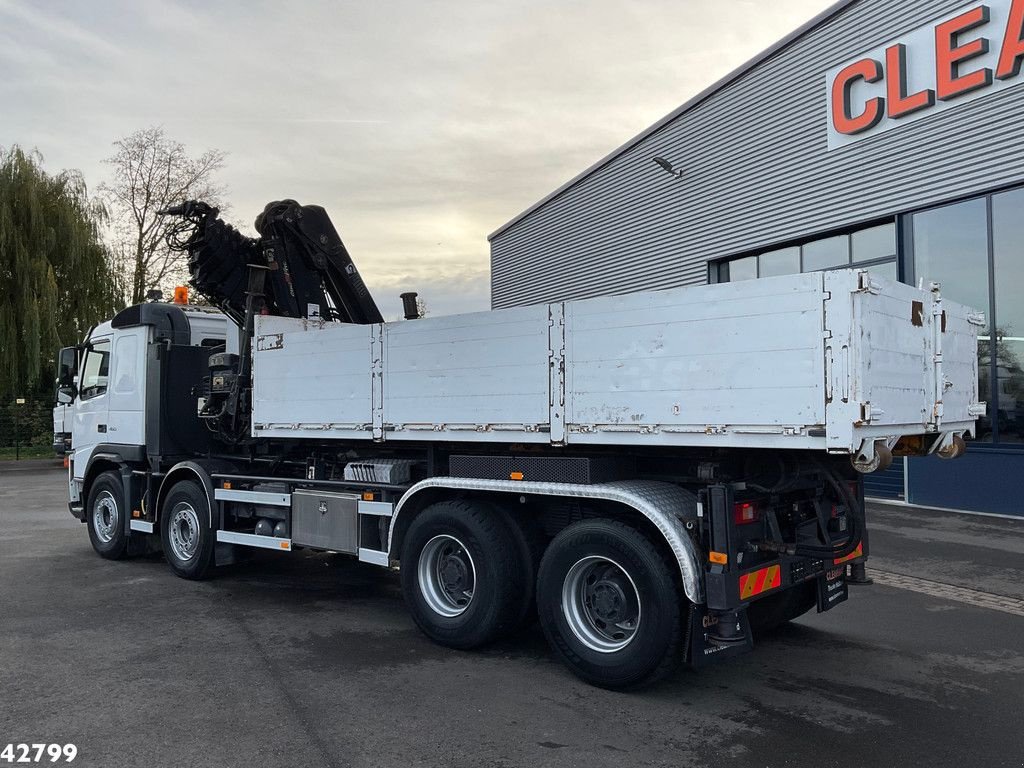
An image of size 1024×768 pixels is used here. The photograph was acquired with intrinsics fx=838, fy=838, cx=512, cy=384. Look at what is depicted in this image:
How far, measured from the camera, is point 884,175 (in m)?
13.2

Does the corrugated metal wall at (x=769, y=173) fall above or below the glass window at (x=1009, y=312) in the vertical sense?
above

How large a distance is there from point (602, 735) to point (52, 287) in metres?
25.6

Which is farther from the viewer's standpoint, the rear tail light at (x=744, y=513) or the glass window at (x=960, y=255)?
the glass window at (x=960, y=255)

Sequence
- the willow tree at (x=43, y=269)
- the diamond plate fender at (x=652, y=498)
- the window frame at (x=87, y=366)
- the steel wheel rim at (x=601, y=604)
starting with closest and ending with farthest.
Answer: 1. the diamond plate fender at (x=652, y=498)
2. the steel wheel rim at (x=601, y=604)
3. the window frame at (x=87, y=366)
4. the willow tree at (x=43, y=269)

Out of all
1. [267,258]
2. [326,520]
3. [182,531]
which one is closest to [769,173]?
[267,258]

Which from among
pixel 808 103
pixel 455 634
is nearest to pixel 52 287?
pixel 808 103

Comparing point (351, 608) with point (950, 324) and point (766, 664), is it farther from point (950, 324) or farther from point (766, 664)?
point (950, 324)

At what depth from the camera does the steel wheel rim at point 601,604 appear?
5148mm

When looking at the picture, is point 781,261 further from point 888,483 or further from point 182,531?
point 182,531

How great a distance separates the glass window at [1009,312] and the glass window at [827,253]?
2.49 m

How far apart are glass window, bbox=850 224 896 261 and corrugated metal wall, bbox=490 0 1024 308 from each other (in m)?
0.39

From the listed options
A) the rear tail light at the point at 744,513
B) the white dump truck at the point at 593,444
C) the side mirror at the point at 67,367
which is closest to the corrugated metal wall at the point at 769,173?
the white dump truck at the point at 593,444

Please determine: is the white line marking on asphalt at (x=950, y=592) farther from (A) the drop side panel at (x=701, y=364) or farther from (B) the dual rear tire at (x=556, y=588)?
(A) the drop side panel at (x=701, y=364)

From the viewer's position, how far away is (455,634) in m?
5.98
